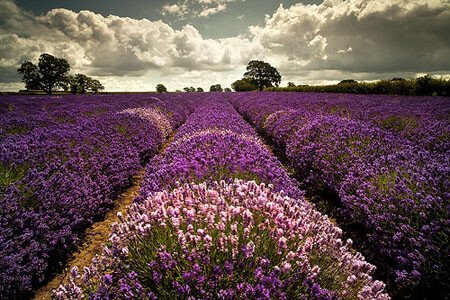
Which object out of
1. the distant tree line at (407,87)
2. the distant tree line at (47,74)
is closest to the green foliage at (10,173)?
the distant tree line at (407,87)

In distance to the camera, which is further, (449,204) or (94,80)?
(94,80)

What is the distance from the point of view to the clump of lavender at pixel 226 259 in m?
1.45

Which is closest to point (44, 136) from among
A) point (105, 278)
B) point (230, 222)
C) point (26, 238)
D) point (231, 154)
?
point (26, 238)

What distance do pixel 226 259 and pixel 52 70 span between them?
51.8 meters

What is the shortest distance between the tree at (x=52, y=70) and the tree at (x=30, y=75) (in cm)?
68

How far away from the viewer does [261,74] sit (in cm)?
6391

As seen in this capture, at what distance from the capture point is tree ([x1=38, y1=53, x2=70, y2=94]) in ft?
130

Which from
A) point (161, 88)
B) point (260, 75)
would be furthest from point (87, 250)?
point (161, 88)

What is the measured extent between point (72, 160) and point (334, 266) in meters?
3.67

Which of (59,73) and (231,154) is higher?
(59,73)

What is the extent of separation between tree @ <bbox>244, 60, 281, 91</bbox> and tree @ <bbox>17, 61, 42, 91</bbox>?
4685 centimetres

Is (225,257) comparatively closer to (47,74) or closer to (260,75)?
(47,74)

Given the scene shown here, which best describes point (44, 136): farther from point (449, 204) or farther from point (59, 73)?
point (59, 73)

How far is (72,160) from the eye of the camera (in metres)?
3.47
